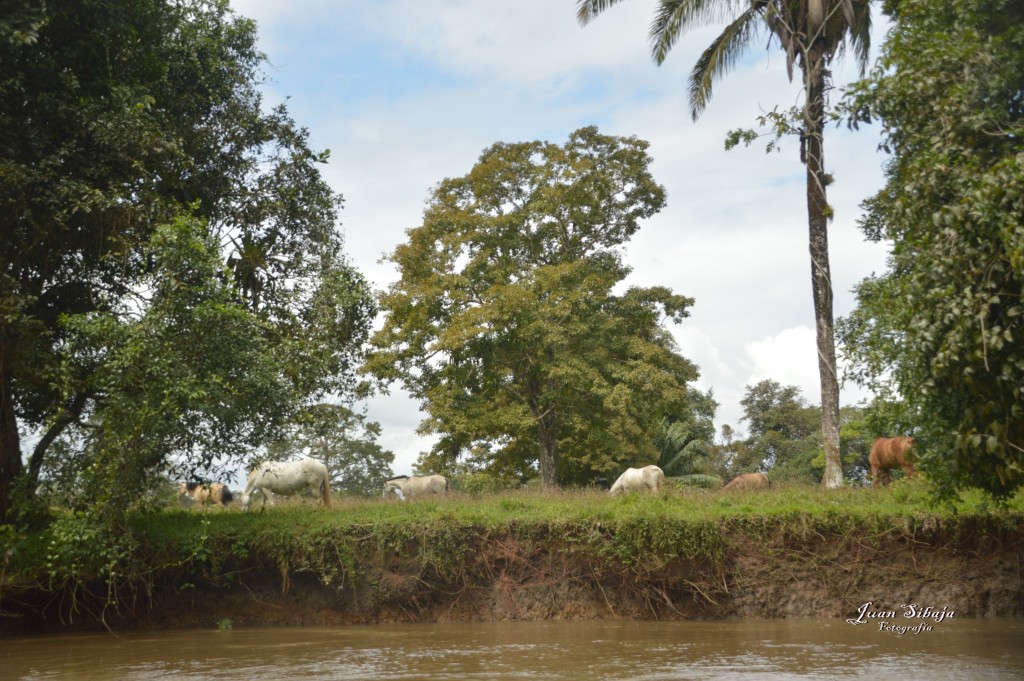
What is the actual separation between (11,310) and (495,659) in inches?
318

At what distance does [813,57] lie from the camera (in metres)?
20.7

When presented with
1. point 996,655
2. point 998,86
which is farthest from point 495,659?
point 998,86

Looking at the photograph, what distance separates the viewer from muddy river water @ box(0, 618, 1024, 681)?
9.60 m

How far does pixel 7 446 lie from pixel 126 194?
14.6 feet

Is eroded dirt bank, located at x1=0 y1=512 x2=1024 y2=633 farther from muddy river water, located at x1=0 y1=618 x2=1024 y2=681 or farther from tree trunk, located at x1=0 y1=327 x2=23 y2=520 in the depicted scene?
tree trunk, located at x1=0 y1=327 x2=23 y2=520

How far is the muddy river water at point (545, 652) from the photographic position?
9602mm

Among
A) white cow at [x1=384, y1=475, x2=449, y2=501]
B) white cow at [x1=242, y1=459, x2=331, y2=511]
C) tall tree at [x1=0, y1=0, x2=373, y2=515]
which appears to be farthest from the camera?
white cow at [x1=384, y1=475, x2=449, y2=501]

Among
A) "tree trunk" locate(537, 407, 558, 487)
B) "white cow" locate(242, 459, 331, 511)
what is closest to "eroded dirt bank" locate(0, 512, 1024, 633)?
"white cow" locate(242, 459, 331, 511)

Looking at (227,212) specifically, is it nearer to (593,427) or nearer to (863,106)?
(863,106)

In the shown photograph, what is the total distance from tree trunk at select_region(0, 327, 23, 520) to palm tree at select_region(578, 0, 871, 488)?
14619 mm

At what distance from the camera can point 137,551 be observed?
13977 millimetres

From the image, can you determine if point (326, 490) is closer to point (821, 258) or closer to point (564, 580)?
point (564, 580)

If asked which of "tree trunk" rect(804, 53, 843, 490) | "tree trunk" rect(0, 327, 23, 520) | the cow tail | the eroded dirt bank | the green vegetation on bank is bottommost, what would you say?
the eroded dirt bank

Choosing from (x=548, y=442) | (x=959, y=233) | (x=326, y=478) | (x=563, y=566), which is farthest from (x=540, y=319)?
(x=959, y=233)
